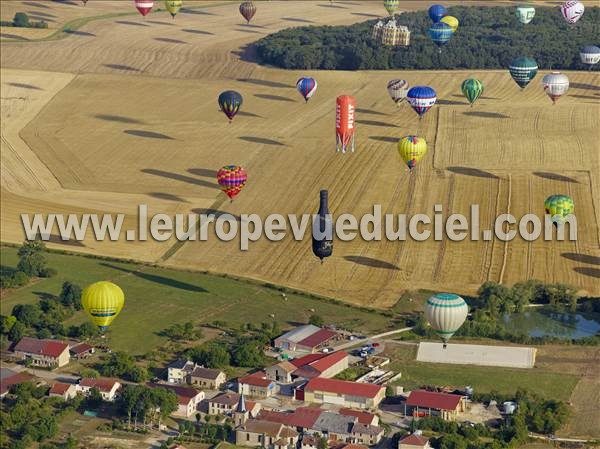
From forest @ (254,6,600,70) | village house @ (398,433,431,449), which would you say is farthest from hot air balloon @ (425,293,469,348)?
forest @ (254,6,600,70)

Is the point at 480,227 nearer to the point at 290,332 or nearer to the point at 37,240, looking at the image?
the point at 290,332

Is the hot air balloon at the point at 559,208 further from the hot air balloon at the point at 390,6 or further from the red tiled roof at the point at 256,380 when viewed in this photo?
the hot air balloon at the point at 390,6

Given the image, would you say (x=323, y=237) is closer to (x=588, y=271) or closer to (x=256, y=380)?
(x=588, y=271)

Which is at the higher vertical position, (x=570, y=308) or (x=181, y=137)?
(x=181, y=137)

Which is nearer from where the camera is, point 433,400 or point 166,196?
point 433,400

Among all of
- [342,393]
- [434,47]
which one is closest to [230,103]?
[434,47]

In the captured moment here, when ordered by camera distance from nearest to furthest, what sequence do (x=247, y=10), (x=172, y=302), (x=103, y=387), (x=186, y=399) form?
(x=186, y=399)
(x=103, y=387)
(x=172, y=302)
(x=247, y=10)

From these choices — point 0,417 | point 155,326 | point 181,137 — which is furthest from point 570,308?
point 181,137

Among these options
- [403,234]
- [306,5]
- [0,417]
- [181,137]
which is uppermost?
[306,5]
